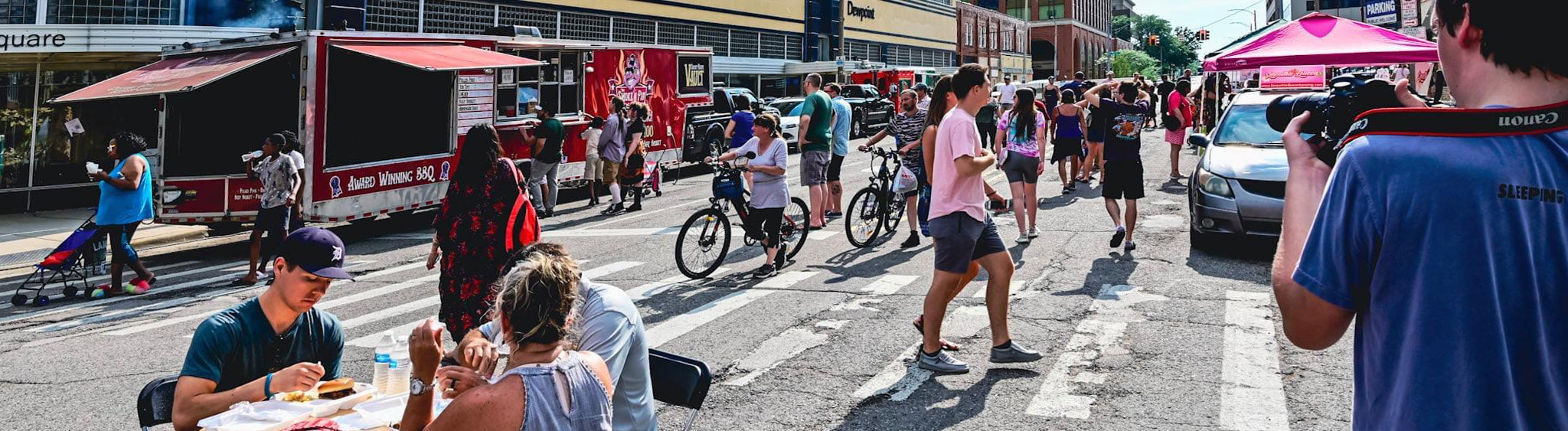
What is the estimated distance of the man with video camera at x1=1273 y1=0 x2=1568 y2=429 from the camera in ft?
5.93

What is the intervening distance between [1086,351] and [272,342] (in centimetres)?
466

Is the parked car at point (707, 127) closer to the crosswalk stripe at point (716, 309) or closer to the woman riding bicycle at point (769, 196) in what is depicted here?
the woman riding bicycle at point (769, 196)

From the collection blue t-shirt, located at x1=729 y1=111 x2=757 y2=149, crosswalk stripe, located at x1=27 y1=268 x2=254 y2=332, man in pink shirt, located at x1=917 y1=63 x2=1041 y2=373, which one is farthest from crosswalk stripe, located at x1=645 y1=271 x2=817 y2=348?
blue t-shirt, located at x1=729 y1=111 x2=757 y2=149

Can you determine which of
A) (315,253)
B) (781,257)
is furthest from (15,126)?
(315,253)

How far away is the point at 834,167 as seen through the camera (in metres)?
→ 13.7

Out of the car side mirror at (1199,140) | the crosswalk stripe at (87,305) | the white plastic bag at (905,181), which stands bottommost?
Result: the crosswalk stripe at (87,305)

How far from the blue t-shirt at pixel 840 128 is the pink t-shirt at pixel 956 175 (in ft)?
22.0

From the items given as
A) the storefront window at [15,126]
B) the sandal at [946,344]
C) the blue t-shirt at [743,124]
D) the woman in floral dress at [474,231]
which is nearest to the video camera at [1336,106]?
the woman in floral dress at [474,231]

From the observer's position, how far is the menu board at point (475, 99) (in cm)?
1497

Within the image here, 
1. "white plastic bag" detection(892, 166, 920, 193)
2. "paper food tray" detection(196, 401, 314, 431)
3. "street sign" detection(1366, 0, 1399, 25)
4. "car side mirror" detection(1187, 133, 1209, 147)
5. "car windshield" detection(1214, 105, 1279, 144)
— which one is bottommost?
"paper food tray" detection(196, 401, 314, 431)

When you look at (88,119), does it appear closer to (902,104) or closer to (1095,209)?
(902,104)

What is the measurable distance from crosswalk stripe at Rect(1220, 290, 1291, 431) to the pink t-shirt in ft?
5.27

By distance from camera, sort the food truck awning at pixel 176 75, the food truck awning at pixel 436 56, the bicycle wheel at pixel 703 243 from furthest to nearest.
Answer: the food truck awning at pixel 436 56 → the food truck awning at pixel 176 75 → the bicycle wheel at pixel 703 243

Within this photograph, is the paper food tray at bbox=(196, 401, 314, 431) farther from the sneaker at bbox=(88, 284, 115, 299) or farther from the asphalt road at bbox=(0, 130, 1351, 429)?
the sneaker at bbox=(88, 284, 115, 299)
